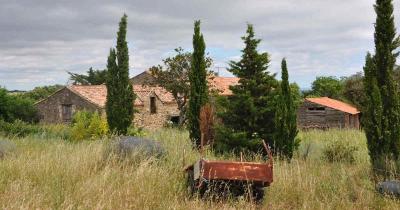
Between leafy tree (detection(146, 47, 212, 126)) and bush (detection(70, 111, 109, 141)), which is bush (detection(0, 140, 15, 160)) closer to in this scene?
bush (detection(70, 111, 109, 141))

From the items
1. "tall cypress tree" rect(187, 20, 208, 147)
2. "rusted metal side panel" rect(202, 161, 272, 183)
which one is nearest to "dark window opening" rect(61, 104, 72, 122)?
"tall cypress tree" rect(187, 20, 208, 147)

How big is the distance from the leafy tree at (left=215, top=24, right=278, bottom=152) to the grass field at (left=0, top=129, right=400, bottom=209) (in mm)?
3530

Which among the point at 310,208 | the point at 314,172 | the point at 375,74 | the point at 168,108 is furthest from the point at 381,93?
the point at 168,108

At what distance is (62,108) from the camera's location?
37062 mm

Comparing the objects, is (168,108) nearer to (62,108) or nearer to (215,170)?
(62,108)

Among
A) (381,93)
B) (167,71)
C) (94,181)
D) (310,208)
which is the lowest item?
(310,208)

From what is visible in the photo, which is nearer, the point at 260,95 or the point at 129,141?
the point at 129,141

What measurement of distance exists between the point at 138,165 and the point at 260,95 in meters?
5.83

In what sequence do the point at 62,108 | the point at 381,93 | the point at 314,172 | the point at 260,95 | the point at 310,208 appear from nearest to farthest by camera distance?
the point at 310,208, the point at 314,172, the point at 381,93, the point at 260,95, the point at 62,108

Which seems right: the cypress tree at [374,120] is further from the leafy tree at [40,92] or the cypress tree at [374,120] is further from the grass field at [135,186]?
the leafy tree at [40,92]

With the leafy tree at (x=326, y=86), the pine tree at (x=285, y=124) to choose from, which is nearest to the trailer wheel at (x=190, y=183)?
the pine tree at (x=285, y=124)

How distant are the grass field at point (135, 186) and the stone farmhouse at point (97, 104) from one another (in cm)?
2643

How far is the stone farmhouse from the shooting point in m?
35.4

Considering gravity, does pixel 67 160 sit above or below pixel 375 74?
below
